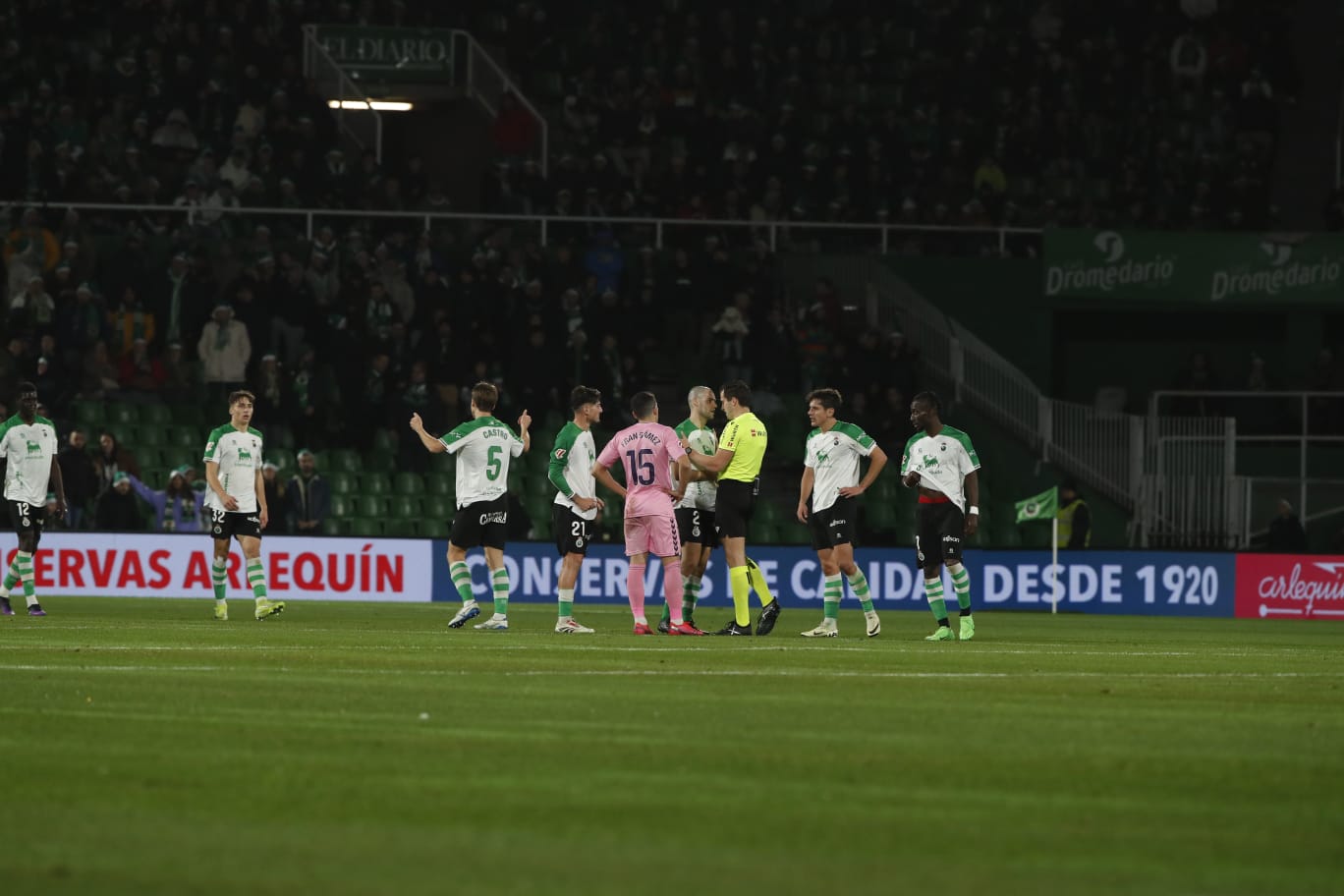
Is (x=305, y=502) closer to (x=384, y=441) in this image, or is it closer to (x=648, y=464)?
(x=384, y=441)

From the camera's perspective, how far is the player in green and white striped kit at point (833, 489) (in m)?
20.0

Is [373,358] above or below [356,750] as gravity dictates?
above

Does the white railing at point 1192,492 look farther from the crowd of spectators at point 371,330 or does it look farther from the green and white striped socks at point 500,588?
the green and white striped socks at point 500,588

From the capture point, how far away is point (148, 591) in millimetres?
29578

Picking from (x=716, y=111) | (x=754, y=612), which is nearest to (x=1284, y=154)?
(x=716, y=111)

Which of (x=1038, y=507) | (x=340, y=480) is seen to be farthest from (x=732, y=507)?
(x=340, y=480)

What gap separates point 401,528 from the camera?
3155cm

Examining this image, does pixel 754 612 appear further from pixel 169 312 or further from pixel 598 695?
pixel 598 695

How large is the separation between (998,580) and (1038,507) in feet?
4.16

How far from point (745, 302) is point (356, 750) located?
2429cm

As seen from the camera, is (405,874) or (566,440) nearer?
(405,874)

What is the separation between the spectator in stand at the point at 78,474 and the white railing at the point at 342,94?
34.2ft

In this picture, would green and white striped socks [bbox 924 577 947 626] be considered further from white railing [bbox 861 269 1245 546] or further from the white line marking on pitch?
white railing [bbox 861 269 1245 546]

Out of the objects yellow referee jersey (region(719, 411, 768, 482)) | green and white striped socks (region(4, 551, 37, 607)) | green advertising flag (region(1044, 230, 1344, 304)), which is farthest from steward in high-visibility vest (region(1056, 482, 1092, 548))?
green and white striped socks (region(4, 551, 37, 607))
